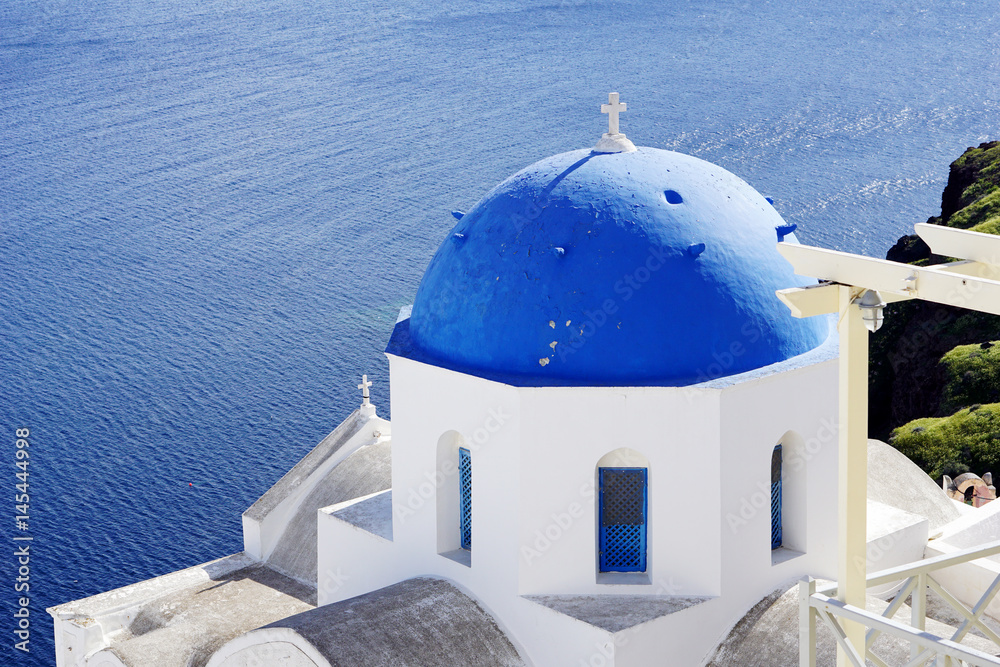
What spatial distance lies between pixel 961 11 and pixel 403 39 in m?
31.7

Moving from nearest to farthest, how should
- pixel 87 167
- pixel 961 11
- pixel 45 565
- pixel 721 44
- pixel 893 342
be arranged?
pixel 45 565 < pixel 893 342 < pixel 87 167 < pixel 721 44 < pixel 961 11

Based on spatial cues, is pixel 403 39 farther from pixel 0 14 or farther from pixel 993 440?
pixel 993 440

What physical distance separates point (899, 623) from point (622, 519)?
10.1 ft

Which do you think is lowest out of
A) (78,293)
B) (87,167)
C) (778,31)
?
(78,293)

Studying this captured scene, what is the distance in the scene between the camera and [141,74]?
52250mm

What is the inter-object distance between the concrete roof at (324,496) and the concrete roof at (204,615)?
222 millimetres

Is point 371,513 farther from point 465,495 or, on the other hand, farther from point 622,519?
point 622,519

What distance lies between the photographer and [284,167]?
144ft

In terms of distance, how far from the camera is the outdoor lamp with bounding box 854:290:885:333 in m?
6.82

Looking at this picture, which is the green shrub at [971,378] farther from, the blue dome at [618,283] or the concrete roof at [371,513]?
the concrete roof at [371,513]

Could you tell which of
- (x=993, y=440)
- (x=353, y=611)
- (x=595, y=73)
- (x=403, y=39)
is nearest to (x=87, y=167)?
(x=403, y=39)

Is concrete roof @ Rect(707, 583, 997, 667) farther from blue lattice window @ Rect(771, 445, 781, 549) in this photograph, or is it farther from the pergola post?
the pergola post

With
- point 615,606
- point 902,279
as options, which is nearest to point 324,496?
point 615,606

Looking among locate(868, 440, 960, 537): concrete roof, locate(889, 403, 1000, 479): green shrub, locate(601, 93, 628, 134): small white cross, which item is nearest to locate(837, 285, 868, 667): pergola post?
locate(601, 93, 628, 134): small white cross
